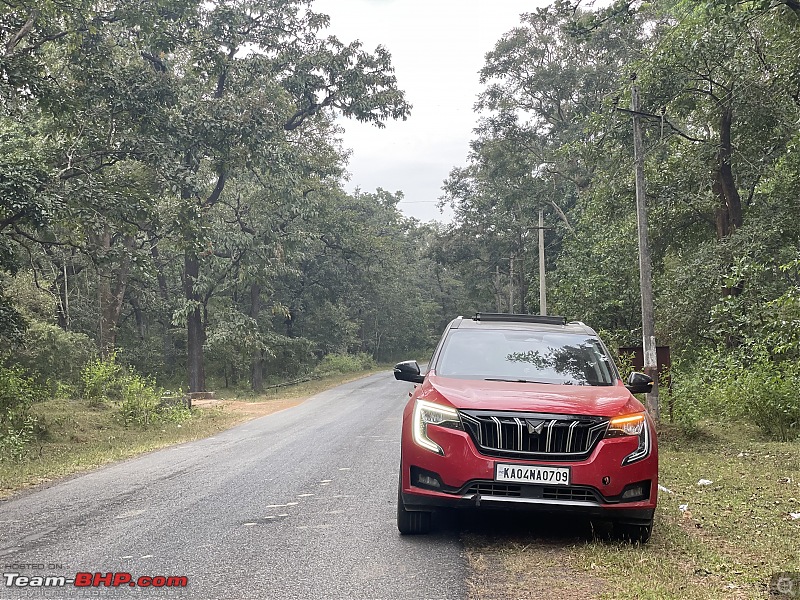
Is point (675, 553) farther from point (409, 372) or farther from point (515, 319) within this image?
point (515, 319)

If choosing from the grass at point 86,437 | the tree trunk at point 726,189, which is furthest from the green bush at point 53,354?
the tree trunk at point 726,189

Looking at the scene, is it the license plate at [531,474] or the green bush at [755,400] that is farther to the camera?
the green bush at [755,400]

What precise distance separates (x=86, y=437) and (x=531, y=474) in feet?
44.2

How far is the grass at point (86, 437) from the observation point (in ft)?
37.2

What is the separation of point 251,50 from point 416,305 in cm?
5457

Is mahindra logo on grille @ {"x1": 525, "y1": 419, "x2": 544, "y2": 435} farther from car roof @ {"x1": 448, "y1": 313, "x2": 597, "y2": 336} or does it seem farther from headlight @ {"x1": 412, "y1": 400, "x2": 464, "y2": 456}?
car roof @ {"x1": 448, "y1": 313, "x2": 597, "y2": 336}

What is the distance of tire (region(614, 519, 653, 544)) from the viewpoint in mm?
5988

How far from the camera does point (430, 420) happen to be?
239 inches

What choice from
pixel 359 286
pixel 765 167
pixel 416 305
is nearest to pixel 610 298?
pixel 765 167

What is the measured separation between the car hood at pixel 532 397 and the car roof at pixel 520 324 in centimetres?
114

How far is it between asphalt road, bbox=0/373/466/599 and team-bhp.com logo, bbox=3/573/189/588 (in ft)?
0.24

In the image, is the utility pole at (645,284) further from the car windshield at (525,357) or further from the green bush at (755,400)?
the car windshield at (525,357)

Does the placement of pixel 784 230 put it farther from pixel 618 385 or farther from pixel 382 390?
pixel 382 390

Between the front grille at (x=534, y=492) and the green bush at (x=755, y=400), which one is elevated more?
the front grille at (x=534, y=492)
